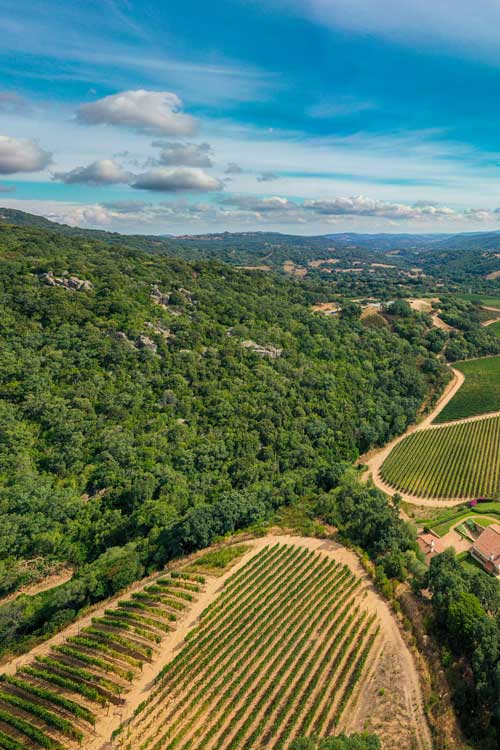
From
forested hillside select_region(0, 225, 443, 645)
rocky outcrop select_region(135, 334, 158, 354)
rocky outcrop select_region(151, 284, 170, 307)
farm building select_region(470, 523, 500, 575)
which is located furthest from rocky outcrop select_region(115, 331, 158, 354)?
farm building select_region(470, 523, 500, 575)

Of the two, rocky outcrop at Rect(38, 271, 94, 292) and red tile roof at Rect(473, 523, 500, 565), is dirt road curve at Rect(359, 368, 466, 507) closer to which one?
red tile roof at Rect(473, 523, 500, 565)

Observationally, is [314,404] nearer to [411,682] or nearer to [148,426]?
[148,426]

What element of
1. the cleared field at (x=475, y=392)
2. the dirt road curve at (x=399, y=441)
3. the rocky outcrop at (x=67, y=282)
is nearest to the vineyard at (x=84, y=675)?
the dirt road curve at (x=399, y=441)

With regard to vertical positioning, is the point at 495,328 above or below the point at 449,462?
above

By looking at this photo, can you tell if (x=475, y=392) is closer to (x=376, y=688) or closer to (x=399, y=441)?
(x=399, y=441)

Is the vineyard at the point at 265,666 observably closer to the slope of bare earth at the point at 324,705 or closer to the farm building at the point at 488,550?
the slope of bare earth at the point at 324,705

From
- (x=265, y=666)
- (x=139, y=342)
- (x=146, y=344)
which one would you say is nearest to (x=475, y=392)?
(x=146, y=344)

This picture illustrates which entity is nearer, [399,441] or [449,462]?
[449,462]
